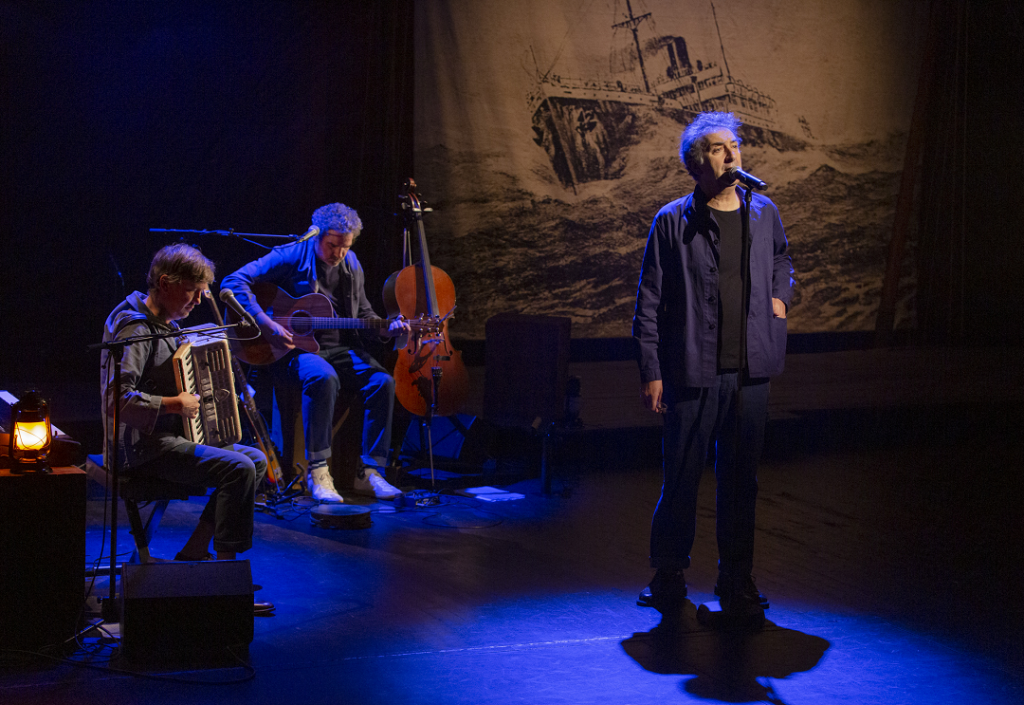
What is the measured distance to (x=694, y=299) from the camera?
348 cm

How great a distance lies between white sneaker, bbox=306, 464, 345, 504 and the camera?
5.30 m

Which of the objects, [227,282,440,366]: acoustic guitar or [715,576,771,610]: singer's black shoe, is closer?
[715,576,771,610]: singer's black shoe

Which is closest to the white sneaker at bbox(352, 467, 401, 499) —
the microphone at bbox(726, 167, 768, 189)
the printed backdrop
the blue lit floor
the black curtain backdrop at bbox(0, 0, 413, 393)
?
the blue lit floor

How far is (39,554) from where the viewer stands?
3.15m

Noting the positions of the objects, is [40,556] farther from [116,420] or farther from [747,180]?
[747,180]

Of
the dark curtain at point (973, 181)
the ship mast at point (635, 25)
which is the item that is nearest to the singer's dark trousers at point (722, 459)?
the ship mast at point (635, 25)

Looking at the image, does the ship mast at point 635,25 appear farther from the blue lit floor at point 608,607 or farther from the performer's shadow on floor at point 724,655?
the performer's shadow on floor at point 724,655

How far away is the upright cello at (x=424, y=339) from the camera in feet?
17.9

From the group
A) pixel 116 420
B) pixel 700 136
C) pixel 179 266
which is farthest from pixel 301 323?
pixel 700 136

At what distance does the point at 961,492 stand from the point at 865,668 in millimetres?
2883

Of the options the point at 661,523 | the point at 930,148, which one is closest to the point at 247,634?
the point at 661,523

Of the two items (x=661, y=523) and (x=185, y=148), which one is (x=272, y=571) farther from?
(x=185, y=148)

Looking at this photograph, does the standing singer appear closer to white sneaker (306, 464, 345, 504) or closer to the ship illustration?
white sneaker (306, 464, 345, 504)

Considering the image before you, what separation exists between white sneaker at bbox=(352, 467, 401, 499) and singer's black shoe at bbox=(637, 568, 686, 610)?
2.02 metres
